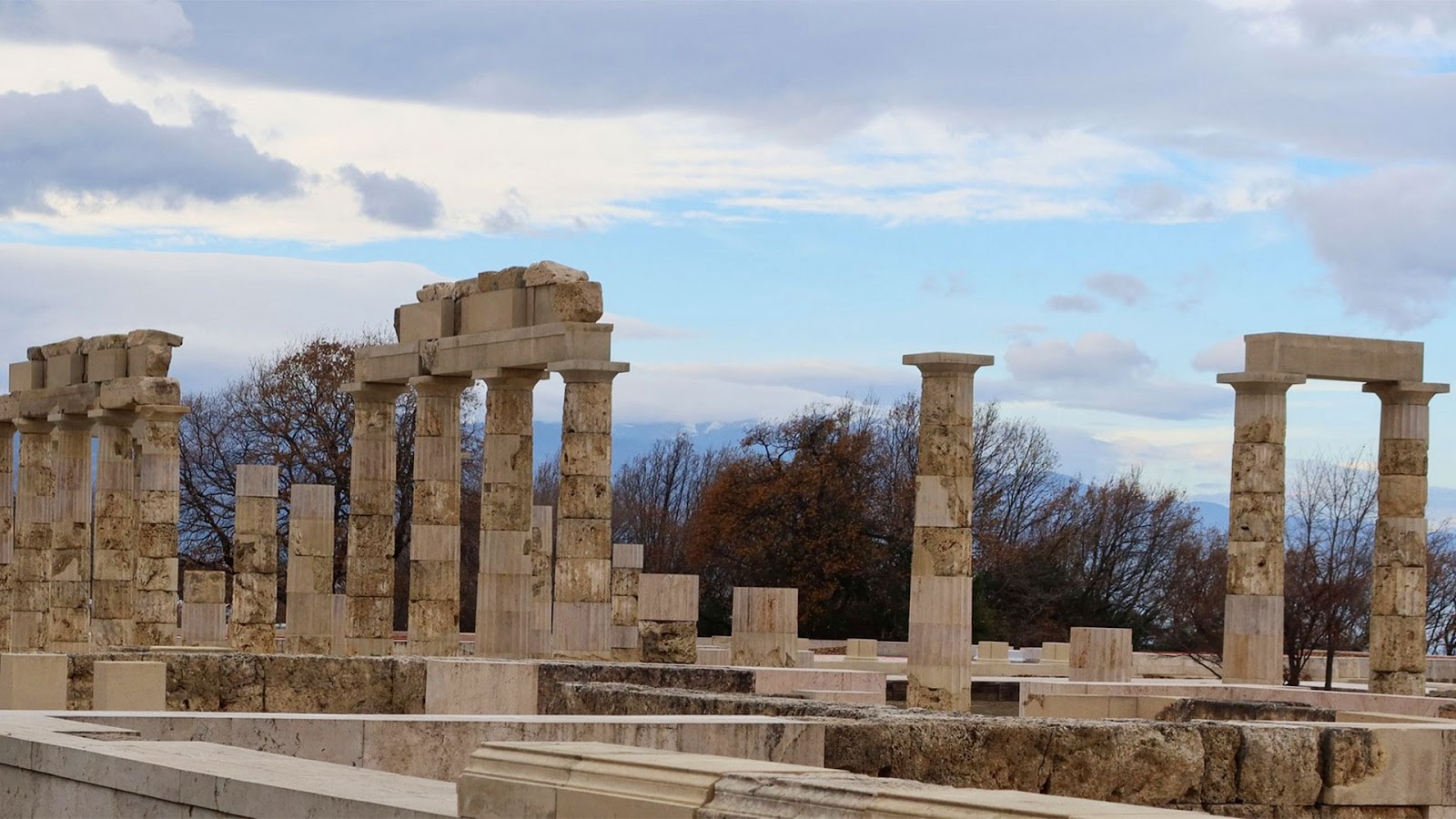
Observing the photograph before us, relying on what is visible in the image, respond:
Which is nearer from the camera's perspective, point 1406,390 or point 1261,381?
point 1261,381

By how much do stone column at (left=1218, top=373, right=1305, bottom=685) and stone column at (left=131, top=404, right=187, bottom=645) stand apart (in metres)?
16.4

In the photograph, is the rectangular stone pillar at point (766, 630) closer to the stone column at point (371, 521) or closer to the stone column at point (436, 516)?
the stone column at point (436, 516)

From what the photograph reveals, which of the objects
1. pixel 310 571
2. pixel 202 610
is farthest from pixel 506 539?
pixel 202 610

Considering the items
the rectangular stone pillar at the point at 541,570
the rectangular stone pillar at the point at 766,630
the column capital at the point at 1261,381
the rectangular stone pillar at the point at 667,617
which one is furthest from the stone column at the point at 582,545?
the column capital at the point at 1261,381

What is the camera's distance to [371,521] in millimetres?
30672

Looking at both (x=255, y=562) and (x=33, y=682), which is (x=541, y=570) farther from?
(x=33, y=682)

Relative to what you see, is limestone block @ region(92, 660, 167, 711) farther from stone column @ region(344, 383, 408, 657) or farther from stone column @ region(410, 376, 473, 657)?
stone column @ region(344, 383, 408, 657)

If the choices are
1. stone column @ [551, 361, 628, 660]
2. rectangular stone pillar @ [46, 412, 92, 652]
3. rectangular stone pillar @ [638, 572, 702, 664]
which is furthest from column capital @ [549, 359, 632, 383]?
rectangular stone pillar @ [46, 412, 92, 652]

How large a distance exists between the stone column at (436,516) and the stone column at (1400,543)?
1285 centimetres

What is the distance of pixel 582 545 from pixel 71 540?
1415 centimetres

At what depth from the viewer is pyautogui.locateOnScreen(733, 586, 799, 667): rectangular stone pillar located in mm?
27797

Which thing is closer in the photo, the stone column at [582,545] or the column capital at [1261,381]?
the stone column at [582,545]

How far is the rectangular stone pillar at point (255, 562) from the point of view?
112ft

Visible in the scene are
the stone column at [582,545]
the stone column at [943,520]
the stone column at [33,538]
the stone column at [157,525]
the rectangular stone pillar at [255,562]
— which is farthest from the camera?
the stone column at [33,538]
